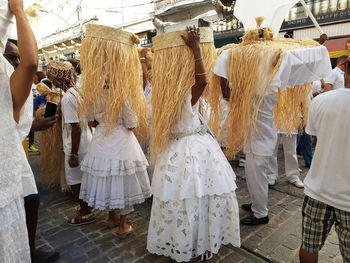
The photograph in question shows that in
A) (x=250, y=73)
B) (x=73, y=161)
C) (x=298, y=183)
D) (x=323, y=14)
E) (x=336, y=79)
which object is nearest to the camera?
(x=250, y=73)

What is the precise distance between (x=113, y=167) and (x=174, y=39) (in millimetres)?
1501

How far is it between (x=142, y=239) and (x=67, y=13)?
26.1 meters

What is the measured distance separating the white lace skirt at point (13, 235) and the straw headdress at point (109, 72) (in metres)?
1.40

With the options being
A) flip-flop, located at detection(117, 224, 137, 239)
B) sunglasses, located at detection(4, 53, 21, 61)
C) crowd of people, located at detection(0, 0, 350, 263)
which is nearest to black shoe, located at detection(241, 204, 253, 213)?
crowd of people, located at detection(0, 0, 350, 263)

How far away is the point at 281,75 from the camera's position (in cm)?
259

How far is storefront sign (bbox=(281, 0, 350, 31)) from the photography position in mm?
10633

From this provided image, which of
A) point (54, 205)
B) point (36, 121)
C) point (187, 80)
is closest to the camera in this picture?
point (187, 80)

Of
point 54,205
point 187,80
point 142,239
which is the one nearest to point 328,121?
point 187,80

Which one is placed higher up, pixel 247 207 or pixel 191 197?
pixel 191 197

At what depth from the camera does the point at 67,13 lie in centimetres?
2378

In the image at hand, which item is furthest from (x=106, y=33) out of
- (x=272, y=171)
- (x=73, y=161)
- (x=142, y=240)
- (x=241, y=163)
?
(x=241, y=163)

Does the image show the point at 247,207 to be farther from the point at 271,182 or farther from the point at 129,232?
the point at 129,232

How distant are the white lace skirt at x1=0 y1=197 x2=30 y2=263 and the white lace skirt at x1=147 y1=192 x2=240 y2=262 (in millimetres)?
1107

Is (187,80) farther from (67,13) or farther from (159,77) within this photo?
(67,13)
